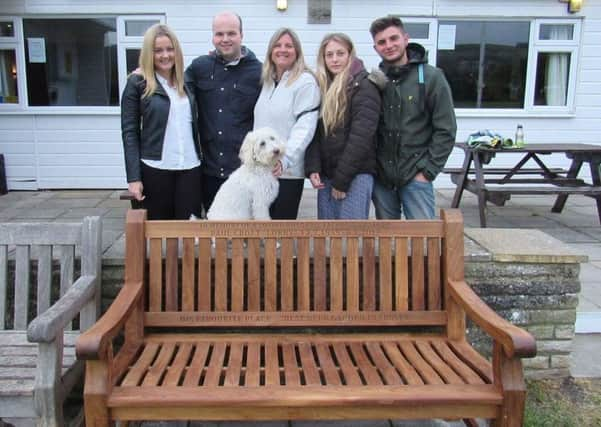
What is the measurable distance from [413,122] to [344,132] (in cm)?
41

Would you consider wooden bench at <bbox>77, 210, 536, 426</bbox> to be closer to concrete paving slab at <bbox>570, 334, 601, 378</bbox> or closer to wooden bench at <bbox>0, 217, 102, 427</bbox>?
wooden bench at <bbox>0, 217, 102, 427</bbox>

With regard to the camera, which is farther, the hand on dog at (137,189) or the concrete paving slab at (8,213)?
the concrete paving slab at (8,213)

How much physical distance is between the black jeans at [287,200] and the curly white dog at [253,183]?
0.17 metres

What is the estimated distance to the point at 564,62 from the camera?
8.76m

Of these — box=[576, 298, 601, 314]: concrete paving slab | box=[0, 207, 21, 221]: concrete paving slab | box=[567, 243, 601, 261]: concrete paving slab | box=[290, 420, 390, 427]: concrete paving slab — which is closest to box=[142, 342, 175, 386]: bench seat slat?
box=[290, 420, 390, 427]: concrete paving slab

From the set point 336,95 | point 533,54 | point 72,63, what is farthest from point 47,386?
point 533,54

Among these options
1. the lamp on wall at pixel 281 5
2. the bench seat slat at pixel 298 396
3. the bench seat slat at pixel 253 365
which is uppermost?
the lamp on wall at pixel 281 5

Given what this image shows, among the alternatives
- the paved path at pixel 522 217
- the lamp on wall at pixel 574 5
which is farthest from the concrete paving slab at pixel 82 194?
the lamp on wall at pixel 574 5

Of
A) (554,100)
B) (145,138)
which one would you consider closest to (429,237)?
(145,138)

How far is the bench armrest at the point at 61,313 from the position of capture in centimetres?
211

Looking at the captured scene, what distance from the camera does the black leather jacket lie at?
10.6 ft

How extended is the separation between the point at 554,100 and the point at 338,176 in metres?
7.16

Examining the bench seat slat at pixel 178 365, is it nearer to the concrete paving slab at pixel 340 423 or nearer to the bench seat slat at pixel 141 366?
the bench seat slat at pixel 141 366

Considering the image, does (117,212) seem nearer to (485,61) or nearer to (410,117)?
(410,117)
